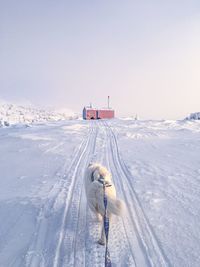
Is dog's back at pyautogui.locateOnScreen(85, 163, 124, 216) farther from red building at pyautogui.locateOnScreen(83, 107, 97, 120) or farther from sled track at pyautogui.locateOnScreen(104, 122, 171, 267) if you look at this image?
red building at pyautogui.locateOnScreen(83, 107, 97, 120)

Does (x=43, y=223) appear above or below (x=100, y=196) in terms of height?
below

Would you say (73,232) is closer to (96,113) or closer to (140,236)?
(140,236)

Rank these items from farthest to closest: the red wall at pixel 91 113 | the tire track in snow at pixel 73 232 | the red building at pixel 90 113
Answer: the red wall at pixel 91 113 < the red building at pixel 90 113 < the tire track in snow at pixel 73 232

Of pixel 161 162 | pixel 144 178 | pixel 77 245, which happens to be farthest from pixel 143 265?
pixel 161 162

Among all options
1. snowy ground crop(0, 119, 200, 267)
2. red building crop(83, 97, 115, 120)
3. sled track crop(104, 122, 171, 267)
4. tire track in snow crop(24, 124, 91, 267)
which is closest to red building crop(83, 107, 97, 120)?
red building crop(83, 97, 115, 120)

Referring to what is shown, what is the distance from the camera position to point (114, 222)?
5.62 meters

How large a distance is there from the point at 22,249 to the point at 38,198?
104 inches

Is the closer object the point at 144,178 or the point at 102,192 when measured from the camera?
the point at 102,192

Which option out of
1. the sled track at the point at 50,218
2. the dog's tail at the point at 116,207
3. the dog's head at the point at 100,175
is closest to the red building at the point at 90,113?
the sled track at the point at 50,218

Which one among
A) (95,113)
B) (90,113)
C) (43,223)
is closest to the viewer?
(43,223)

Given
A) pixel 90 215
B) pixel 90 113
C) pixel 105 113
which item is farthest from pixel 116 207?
pixel 105 113

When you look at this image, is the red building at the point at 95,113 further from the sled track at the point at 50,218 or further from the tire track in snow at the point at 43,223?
the tire track in snow at the point at 43,223

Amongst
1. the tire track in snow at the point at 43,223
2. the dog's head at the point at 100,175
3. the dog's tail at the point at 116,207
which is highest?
the dog's head at the point at 100,175

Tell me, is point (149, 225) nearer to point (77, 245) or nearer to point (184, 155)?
point (77, 245)
